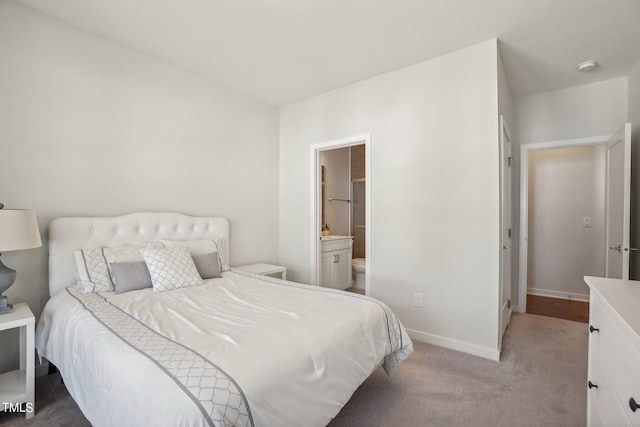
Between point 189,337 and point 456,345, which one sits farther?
point 456,345

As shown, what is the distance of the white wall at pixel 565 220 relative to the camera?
13.3 ft

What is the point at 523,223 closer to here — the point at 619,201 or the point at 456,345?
the point at 619,201

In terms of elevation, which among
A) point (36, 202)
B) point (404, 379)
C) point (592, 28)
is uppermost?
point (592, 28)

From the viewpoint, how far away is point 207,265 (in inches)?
104

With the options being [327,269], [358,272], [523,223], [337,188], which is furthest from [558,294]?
[337,188]

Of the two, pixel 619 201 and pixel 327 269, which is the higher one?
pixel 619 201

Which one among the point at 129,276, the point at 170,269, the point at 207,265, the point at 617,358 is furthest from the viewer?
the point at 207,265

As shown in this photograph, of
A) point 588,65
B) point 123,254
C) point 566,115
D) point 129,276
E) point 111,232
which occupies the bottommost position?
point 129,276

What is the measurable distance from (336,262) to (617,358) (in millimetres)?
3361

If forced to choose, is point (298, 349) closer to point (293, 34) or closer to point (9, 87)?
point (293, 34)

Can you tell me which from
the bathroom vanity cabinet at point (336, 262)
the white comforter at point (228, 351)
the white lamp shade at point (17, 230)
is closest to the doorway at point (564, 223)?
the bathroom vanity cabinet at point (336, 262)

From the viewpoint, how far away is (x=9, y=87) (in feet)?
6.74

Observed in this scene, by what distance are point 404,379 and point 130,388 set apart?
69.9 inches

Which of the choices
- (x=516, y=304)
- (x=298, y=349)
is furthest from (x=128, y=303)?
(x=516, y=304)
